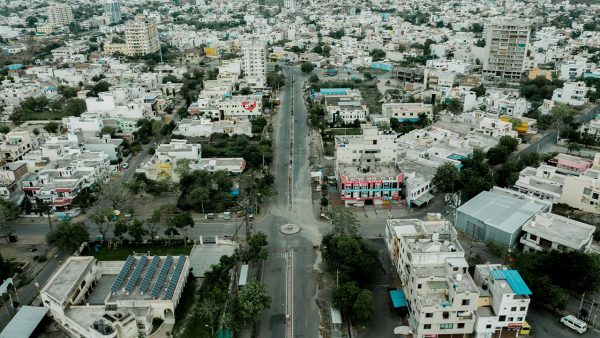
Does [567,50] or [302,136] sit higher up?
[567,50]

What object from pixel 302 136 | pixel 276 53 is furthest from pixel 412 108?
pixel 276 53

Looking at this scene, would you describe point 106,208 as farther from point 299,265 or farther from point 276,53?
point 276,53

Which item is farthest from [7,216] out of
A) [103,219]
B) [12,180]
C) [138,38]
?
[138,38]

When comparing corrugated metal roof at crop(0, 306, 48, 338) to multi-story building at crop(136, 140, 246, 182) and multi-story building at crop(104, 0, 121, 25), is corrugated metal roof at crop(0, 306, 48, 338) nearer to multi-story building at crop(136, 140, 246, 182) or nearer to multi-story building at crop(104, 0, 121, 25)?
multi-story building at crop(136, 140, 246, 182)

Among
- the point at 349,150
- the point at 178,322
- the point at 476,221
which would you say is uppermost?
the point at 349,150

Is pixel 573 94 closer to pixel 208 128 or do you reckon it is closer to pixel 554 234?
pixel 554 234

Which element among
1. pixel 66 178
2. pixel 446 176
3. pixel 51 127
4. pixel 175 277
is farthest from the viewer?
pixel 51 127

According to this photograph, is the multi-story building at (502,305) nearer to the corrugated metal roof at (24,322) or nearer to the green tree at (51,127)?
the corrugated metal roof at (24,322)

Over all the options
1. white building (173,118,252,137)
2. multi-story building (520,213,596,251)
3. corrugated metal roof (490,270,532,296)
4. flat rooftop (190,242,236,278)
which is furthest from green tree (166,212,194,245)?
multi-story building (520,213,596,251)
